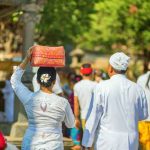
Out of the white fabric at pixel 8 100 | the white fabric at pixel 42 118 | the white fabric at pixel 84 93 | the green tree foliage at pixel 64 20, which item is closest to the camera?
the white fabric at pixel 42 118

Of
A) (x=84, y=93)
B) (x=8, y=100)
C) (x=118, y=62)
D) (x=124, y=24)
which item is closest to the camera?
(x=118, y=62)

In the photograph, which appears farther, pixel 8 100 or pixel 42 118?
pixel 8 100

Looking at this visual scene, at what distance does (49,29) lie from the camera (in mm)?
31891

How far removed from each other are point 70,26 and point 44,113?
82.8 feet

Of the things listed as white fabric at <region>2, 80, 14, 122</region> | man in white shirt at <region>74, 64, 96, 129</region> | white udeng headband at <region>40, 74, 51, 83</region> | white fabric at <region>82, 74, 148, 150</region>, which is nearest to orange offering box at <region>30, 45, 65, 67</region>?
white udeng headband at <region>40, 74, 51, 83</region>

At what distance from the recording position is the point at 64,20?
31.6 metres

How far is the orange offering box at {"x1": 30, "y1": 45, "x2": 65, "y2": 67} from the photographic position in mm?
7680

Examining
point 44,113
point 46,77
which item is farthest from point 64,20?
point 44,113

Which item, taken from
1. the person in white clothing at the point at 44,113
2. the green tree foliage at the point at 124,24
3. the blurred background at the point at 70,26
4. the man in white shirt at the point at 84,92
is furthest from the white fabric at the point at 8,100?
the green tree foliage at the point at 124,24

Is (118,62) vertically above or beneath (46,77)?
above

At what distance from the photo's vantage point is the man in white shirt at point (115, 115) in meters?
7.85

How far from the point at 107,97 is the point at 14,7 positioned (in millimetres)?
8032

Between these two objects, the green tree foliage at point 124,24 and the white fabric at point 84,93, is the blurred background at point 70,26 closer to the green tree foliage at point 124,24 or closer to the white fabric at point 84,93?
the green tree foliage at point 124,24

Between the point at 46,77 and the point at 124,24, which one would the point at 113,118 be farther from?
the point at 124,24
